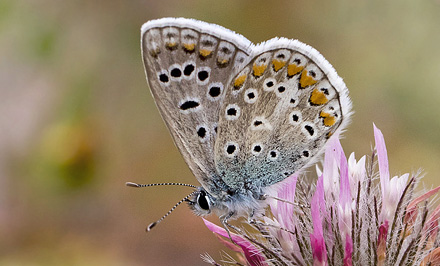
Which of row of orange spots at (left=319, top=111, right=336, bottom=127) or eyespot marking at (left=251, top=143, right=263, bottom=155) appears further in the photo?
eyespot marking at (left=251, top=143, right=263, bottom=155)

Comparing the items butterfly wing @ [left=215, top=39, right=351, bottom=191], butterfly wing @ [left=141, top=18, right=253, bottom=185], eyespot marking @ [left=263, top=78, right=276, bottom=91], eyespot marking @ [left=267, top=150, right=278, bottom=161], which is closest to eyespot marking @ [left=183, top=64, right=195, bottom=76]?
butterfly wing @ [left=141, top=18, right=253, bottom=185]

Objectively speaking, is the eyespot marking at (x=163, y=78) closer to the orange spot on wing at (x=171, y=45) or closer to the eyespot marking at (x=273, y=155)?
the orange spot on wing at (x=171, y=45)

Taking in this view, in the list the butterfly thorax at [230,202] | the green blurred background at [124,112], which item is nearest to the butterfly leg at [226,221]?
the butterfly thorax at [230,202]

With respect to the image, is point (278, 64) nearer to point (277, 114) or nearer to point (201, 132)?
point (277, 114)

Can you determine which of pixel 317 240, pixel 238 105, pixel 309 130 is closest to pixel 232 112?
pixel 238 105

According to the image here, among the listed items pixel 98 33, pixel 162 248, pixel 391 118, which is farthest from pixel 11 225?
pixel 391 118

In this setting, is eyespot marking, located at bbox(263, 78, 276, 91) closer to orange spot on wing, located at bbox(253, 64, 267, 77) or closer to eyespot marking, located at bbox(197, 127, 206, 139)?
orange spot on wing, located at bbox(253, 64, 267, 77)
